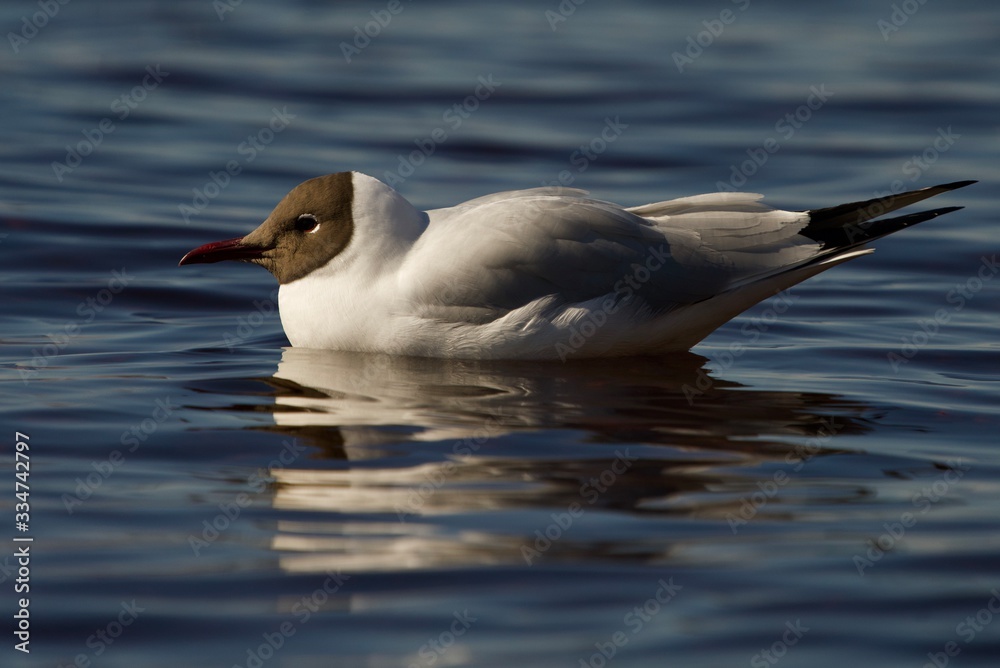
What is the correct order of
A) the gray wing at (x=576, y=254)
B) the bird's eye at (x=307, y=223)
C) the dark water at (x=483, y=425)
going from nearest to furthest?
the dark water at (x=483, y=425) < the gray wing at (x=576, y=254) < the bird's eye at (x=307, y=223)

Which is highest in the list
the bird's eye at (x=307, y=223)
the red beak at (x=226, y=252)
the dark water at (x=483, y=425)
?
the bird's eye at (x=307, y=223)

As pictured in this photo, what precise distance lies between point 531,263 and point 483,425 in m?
0.93

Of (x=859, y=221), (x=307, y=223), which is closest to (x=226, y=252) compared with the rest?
(x=307, y=223)

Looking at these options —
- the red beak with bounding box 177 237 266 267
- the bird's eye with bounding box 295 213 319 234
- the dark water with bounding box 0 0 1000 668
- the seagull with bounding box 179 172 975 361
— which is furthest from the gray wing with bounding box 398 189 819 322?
the red beak with bounding box 177 237 266 267

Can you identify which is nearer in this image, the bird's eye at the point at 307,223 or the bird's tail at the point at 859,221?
the bird's tail at the point at 859,221

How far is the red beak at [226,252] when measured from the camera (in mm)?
6848

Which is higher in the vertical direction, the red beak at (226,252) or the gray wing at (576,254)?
the gray wing at (576,254)

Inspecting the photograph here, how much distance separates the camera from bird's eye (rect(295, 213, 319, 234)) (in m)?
6.77

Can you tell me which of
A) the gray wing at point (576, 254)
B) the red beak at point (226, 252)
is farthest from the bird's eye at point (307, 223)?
the gray wing at point (576, 254)

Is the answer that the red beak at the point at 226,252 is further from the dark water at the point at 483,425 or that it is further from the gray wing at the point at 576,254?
the gray wing at the point at 576,254

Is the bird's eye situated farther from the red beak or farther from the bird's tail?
the bird's tail

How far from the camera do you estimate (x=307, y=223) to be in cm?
680

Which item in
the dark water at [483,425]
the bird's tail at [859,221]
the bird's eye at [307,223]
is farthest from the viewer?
the bird's eye at [307,223]

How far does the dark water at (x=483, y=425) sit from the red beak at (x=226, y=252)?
463 mm
